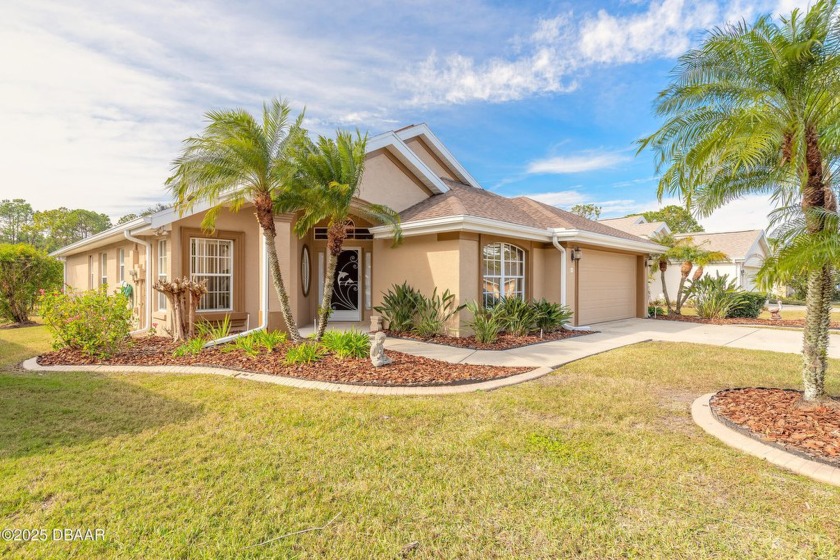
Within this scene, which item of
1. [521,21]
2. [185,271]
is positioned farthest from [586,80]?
[185,271]

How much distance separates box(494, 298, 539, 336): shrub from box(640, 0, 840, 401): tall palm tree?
5.92 metres

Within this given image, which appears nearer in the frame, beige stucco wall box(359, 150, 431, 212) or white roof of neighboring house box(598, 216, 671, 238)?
beige stucco wall box(359, 150, 431, 212)

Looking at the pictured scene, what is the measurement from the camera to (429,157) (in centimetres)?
1666

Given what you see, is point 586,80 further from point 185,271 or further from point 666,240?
point 185,271

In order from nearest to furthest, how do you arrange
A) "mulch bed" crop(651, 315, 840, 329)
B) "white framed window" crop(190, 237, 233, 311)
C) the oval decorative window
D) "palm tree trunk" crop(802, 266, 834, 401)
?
"palm tree trunk" crop(802, 266, 834, 401)
"white framed window" crop(190, 237, 233, 311)
the oval decorative window
"mulch bed" crop(651, 315, 840, 329)

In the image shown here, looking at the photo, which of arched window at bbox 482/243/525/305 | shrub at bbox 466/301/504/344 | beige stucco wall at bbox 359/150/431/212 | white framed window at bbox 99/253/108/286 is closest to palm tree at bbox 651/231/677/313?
arched window at bbox 482/243/525/305

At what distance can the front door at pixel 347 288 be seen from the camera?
553 inches

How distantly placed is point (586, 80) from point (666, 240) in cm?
1018

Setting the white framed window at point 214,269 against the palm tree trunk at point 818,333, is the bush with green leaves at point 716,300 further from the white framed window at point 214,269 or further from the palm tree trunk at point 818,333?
the white framed window at point 214,269

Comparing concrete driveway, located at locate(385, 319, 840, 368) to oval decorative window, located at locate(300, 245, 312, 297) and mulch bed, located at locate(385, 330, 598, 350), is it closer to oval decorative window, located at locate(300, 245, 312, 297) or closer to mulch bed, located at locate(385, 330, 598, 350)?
mulch bed, located at locate(385, 330, 598, 350)

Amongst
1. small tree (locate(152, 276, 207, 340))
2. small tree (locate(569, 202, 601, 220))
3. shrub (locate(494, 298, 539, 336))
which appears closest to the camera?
small tree (locate(152, 276, 207, 340))

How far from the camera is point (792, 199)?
6359 mm

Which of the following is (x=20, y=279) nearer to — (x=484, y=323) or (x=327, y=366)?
(x=327, y=366)

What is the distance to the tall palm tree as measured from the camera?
482 cm
